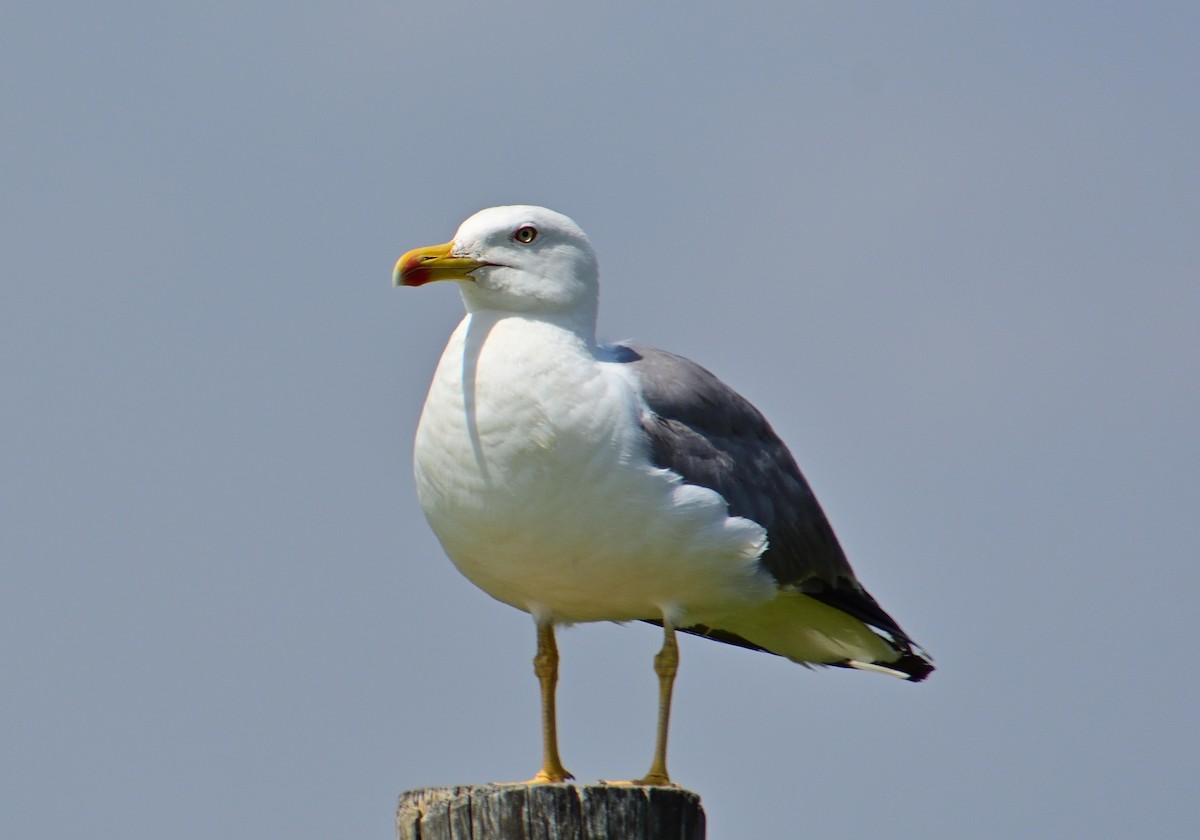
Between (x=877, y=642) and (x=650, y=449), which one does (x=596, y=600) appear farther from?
(x=877, y=642)

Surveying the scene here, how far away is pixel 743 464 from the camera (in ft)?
32.0

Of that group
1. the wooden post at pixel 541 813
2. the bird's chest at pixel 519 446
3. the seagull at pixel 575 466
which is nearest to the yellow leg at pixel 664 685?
the seagull at pixel 575 466

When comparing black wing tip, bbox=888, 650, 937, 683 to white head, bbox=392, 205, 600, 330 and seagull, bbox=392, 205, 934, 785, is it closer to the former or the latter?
seagull, bbox=392, 205, 934, 785

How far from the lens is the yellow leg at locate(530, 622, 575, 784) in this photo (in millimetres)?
9055

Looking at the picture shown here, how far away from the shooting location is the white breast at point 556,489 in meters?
8.70

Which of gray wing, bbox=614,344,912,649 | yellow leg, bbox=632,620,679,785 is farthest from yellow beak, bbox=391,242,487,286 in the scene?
yellow leg, bbox=632,620,679,785

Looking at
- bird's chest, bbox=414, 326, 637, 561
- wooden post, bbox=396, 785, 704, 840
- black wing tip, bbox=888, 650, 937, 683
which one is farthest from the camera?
black wing tip, bbox=888, 650, 937, 683

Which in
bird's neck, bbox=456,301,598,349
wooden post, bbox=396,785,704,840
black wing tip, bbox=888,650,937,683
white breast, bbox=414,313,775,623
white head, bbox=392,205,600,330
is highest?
white head, bbox=392,205,600,330

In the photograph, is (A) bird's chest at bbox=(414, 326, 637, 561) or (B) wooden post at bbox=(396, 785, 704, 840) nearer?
(B) wooden post at bbox=(396, 785, 704, 840)

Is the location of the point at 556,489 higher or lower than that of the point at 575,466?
lower

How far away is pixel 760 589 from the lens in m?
9.62

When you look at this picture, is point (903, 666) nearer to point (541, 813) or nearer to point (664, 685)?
point (664, 685)

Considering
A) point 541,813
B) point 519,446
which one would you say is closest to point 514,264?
point 519,446

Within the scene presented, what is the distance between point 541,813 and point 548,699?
2.58 meters
